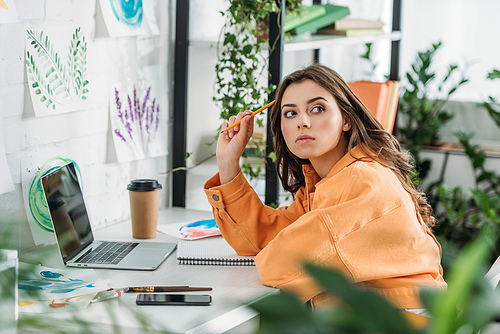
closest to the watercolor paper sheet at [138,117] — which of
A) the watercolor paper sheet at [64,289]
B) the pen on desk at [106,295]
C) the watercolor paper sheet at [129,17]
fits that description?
the watercolor paper sheet at [129,17]

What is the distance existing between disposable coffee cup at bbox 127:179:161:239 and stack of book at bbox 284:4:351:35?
737 mm

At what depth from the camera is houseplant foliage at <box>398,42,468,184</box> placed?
116 inches

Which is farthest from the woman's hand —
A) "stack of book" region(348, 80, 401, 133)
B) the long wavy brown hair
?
"stack of book" region(348, 80, 401, 133)

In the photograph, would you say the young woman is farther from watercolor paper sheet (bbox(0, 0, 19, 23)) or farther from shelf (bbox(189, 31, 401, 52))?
watercolor paper sheet (bbox(0, 0, 19, 23))

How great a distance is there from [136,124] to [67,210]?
1.80 feet

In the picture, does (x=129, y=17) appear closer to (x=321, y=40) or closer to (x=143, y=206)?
(x=143, y=206)

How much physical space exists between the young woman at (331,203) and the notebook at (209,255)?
38 millimetres

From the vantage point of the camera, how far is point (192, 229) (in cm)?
178

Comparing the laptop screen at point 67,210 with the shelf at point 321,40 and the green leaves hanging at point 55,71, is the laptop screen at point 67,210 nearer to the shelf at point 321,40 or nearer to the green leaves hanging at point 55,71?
the green leaves hanging at point 55,71

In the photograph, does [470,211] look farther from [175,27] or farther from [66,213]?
[66,213]

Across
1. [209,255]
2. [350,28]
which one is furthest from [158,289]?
[350,28]

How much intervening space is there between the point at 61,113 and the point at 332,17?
3.88 ft

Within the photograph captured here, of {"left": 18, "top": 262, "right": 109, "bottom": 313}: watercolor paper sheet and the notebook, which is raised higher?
{"left": 18, "top": 262, "right": 109, "bottom": 313}: watercolor paper sheet

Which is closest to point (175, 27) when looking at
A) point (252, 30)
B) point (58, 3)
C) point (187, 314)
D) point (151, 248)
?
point (252, 30)
